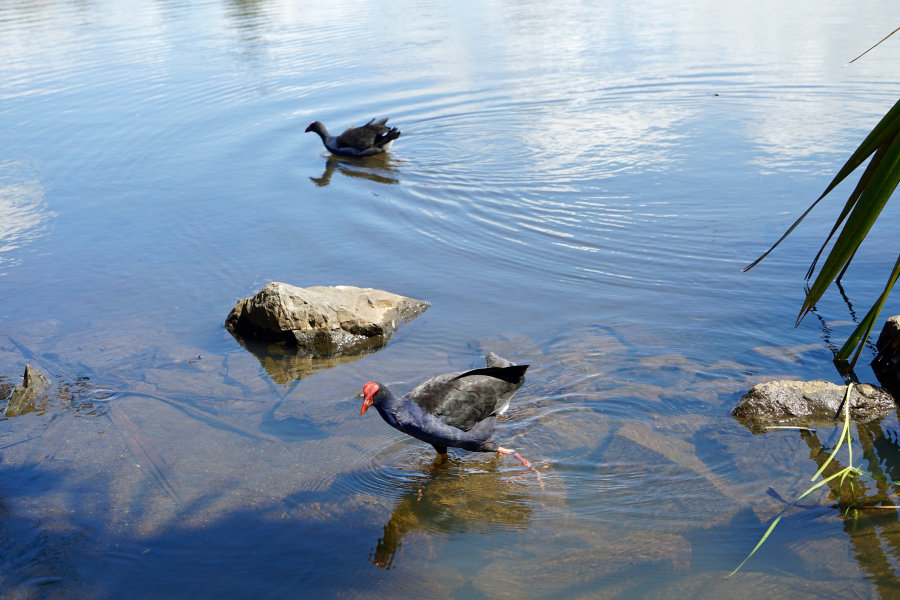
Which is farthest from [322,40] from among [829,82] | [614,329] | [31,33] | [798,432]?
[798,432]

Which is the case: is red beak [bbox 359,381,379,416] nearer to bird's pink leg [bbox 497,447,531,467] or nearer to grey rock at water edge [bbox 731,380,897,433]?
bird's pink leg [bbox 497,447,531,467]

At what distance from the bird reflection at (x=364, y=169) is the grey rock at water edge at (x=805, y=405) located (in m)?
7.27

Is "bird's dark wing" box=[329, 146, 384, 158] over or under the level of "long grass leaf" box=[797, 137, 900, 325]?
under

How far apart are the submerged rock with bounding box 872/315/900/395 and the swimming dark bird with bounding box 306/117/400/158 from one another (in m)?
8.29

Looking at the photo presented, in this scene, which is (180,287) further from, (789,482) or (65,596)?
(789,482)

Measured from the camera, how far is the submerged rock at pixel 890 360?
520 cm

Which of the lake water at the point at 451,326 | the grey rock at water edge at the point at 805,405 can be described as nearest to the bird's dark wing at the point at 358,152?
the lake water at the point at 451,326

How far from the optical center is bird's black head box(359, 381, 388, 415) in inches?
179

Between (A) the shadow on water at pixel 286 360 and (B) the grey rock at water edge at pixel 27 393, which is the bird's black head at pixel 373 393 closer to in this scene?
(A) the shadow on water at pixel 286 360

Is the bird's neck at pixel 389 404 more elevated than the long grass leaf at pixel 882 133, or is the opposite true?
the long grass leaf at pixel 882 133

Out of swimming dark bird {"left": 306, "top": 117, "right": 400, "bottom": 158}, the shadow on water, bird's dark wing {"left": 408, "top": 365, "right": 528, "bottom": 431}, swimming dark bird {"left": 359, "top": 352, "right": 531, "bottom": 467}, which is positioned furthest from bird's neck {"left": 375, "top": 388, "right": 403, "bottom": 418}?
swimming dark bird {"left": 306, "top": 117, "right": 400, "bottom": 158}

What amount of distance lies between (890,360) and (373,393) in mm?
4190

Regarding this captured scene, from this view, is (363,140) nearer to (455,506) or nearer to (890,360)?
(455,506)

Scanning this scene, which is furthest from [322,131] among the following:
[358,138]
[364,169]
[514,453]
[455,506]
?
[455,506]
